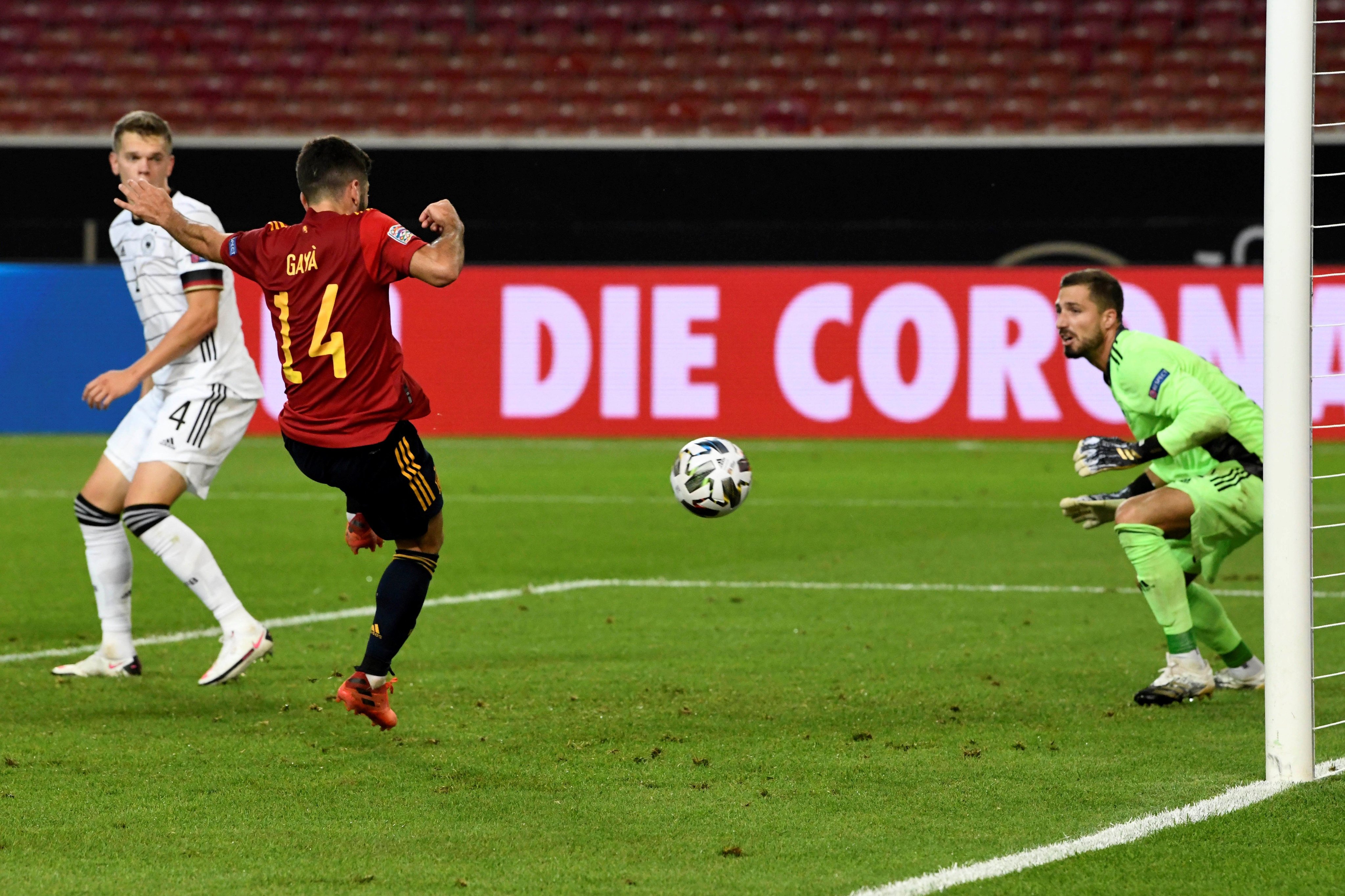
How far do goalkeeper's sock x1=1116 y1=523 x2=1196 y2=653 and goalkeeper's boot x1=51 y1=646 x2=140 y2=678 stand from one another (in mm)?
3792

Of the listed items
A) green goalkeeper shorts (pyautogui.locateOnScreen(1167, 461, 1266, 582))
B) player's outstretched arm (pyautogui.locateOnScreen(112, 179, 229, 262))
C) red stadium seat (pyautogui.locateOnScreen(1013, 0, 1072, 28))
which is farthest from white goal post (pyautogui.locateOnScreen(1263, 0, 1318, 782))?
red stadium seat (pyautogui.locateOnScreen(1013, 0, 1072, 28))

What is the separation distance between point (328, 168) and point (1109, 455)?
278 cm

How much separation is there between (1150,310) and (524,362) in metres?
6.60

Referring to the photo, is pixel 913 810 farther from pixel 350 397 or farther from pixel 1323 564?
pixel 1323 564

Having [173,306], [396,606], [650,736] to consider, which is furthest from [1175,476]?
[173,306]

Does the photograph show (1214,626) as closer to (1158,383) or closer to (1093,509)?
(1093,509)

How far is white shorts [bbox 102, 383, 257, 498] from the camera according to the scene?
262 inches

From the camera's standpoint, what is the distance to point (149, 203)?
5.31 m

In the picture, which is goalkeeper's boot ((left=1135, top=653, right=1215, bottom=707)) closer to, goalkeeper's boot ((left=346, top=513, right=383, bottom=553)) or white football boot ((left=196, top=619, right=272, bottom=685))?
goalkeeper's boot ((left=346, top=513, right=383, bottom=553))

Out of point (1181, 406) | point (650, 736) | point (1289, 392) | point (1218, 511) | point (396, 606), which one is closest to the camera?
point (1289, 392)

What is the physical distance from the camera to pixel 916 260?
19219 mm

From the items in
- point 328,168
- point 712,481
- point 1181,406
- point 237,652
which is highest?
point 328,168

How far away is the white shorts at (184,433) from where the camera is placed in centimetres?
664

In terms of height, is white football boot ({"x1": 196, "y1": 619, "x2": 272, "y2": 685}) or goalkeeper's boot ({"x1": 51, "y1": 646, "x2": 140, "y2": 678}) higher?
white football boot ({"x1": 196, "y1": 619, "x2": 272, "y2": 685})
